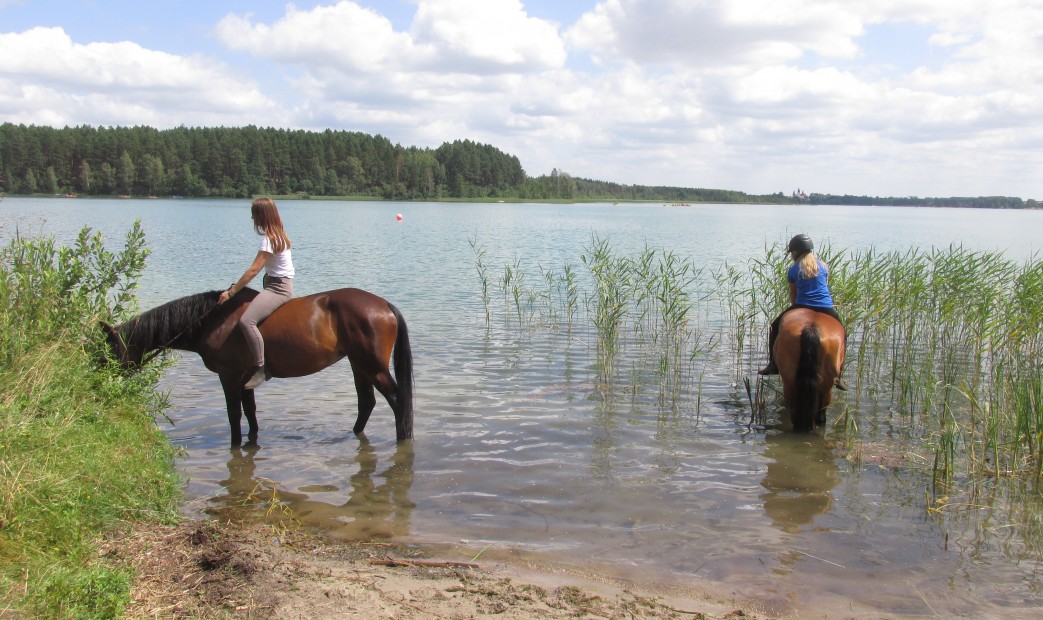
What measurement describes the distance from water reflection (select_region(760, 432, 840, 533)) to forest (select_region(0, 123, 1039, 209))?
102 m

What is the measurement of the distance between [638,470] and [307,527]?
3.19 m

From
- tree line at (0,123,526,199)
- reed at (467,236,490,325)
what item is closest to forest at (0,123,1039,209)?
tree line at (0,123,526,199)

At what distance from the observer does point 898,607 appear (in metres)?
4.32

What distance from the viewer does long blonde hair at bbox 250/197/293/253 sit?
6812 millimetres

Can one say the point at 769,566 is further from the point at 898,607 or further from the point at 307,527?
the point at 307,527

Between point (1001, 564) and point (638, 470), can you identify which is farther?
point (638, 470)

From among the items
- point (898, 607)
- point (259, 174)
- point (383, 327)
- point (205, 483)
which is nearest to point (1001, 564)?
point (898, 607)

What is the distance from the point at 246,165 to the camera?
102m

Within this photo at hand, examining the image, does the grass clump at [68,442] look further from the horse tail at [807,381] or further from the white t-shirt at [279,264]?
the horse tail at [807,381]

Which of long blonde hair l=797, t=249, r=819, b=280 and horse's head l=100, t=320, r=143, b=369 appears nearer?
horse's head l=100, t=320, r=143, b=369

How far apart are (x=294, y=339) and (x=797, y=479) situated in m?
5.25

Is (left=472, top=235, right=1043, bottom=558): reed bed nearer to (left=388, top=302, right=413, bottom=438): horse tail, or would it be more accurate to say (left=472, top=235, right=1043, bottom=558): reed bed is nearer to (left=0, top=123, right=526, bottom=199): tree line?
(left=388, top=302, right=413, bottom=438): horse tail

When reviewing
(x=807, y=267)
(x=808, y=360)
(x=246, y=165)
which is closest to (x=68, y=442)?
(x=808, y=360)

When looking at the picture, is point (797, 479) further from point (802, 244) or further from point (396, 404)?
point (396, 404)
